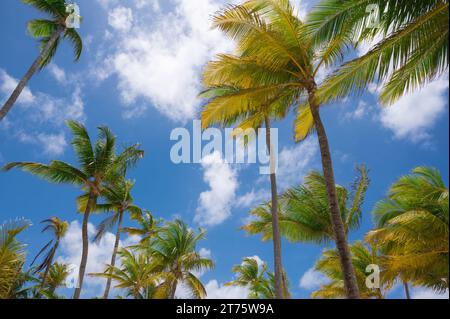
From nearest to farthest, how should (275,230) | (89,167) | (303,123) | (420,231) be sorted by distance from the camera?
(303,123), (420,231), (275,230), (89,167)

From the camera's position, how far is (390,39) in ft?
25.2

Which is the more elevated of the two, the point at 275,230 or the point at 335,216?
the point at 275,230

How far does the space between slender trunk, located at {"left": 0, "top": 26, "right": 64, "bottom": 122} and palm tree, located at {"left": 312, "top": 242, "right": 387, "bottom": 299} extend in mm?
15378

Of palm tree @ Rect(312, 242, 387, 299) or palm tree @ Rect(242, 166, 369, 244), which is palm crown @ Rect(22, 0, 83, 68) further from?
palm tree @ Rect(312, 242, 387, 299)

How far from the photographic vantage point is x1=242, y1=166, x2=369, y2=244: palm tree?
15.5 metres

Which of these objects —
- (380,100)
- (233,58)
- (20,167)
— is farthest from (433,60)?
(20,167)

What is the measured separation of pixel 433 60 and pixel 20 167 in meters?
16.1

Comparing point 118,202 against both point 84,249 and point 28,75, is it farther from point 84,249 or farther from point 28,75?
point 28,75

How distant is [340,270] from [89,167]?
13923 mm

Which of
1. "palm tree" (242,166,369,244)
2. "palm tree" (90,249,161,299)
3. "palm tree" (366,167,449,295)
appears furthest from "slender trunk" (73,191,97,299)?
"palm tree" (366,167,449,295)

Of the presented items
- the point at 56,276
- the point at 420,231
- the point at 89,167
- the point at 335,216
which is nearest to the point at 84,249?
the point at 89,167

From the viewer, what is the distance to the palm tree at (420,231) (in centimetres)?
1221

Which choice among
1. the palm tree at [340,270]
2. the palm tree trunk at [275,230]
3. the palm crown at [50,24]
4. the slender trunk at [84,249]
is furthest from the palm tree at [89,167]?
the palm tree at [340,270]

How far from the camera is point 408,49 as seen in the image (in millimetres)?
7754
